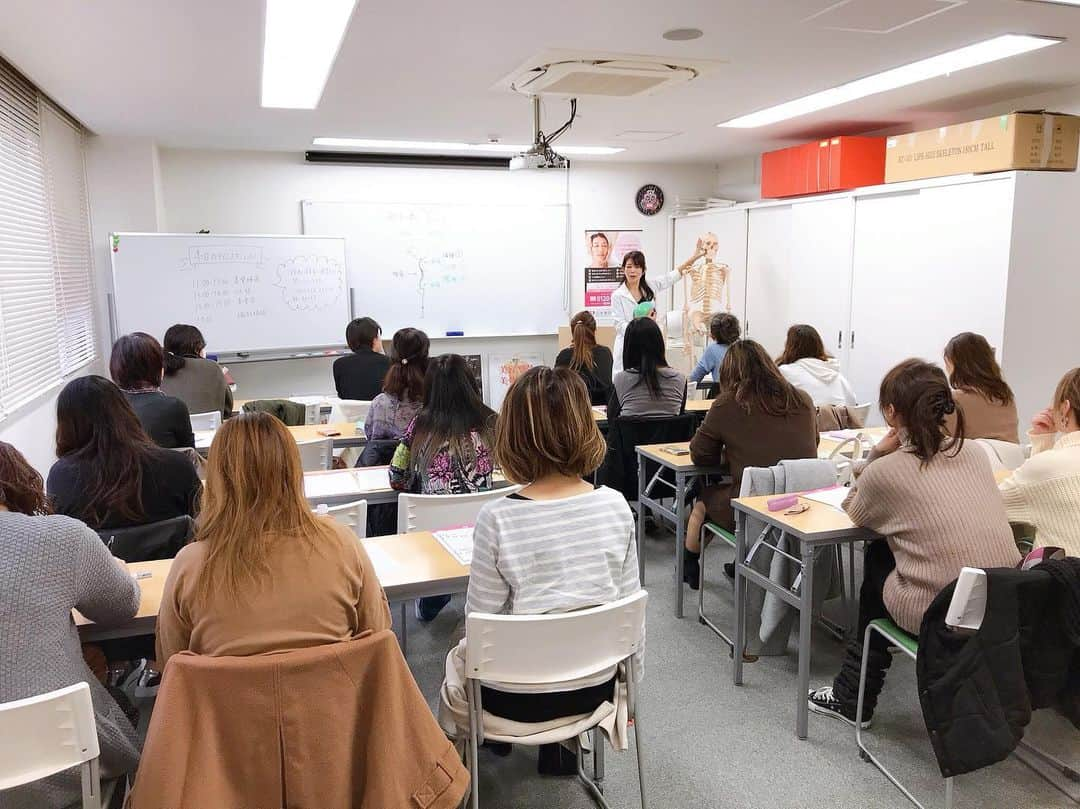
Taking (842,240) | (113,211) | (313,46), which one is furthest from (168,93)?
(842,240)

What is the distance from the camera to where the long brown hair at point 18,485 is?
1.81 metres

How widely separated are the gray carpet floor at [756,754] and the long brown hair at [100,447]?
3.59 ft

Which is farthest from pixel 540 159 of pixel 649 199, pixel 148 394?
pixel 649 199

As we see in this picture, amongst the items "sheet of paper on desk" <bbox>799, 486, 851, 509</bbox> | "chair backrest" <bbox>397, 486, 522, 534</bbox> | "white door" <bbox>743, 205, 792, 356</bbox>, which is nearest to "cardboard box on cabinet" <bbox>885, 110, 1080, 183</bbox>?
"white door" <bbox>743, 205, 792, 356</bbox>

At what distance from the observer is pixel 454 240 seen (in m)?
7.58

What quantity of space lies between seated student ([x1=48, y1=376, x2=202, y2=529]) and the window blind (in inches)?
72.7

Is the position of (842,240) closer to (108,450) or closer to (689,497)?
(689,497)

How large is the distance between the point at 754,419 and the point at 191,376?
3.01 metres

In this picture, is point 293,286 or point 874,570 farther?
point 293,286

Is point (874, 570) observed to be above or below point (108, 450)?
below

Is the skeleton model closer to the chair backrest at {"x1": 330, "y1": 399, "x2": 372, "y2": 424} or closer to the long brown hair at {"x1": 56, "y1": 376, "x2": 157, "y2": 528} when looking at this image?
the chair backrest at {"x1": 330, "y1": 399, "x2": 372, "y2": 424}

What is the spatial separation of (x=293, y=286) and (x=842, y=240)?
4473 mm

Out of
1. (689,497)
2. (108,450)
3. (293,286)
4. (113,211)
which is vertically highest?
(113,211)

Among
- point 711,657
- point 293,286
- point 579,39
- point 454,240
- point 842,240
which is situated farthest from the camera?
point 454,240
